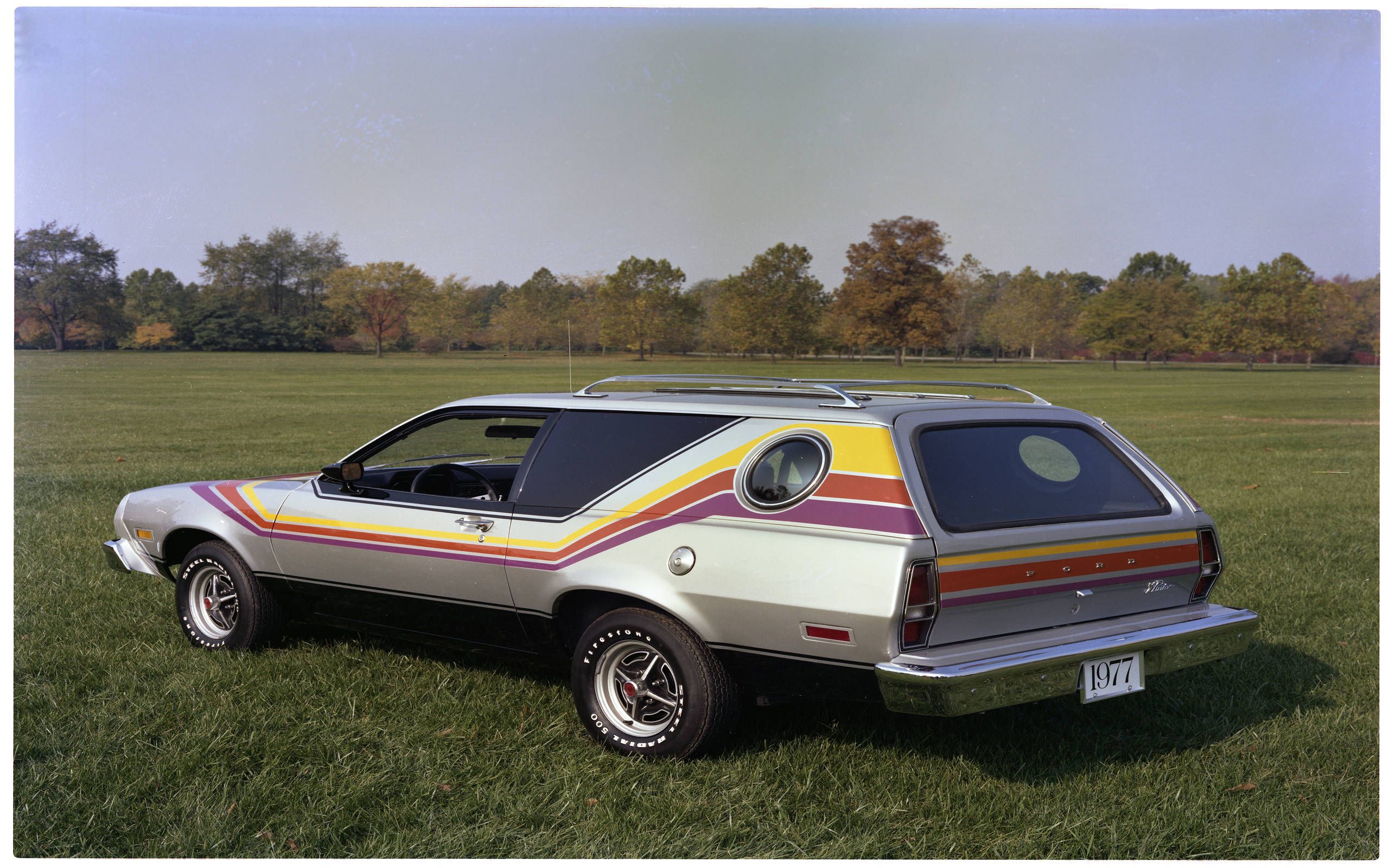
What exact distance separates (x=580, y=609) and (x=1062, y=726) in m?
1.99

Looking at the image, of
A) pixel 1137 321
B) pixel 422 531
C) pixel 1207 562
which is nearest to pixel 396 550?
pixel 422 531

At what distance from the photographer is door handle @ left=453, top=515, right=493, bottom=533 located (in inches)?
196

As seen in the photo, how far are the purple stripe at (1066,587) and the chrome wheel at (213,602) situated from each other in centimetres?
357

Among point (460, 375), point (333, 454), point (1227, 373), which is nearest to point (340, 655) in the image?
point (333, 454)

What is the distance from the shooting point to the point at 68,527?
9.89 m

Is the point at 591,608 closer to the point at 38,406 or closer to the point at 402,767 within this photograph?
the point at 402,767

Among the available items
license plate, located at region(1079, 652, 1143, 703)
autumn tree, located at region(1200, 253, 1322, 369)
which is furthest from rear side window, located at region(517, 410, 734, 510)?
autumn tree, located at region(1200, 253, 1322, 369)

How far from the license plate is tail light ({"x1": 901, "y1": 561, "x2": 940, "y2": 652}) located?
65 cm

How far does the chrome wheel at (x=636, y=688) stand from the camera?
4484 mm

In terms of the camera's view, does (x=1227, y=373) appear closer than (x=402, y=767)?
No

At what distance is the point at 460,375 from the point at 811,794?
48.1m

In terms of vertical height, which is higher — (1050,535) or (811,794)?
(1050,535)

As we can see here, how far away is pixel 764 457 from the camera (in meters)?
4.43

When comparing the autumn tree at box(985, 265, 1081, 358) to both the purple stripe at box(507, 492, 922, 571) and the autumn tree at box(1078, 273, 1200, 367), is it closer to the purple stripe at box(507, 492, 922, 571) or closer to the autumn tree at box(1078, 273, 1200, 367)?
the autumn tree at box(1078, 273, 1200, 367)
